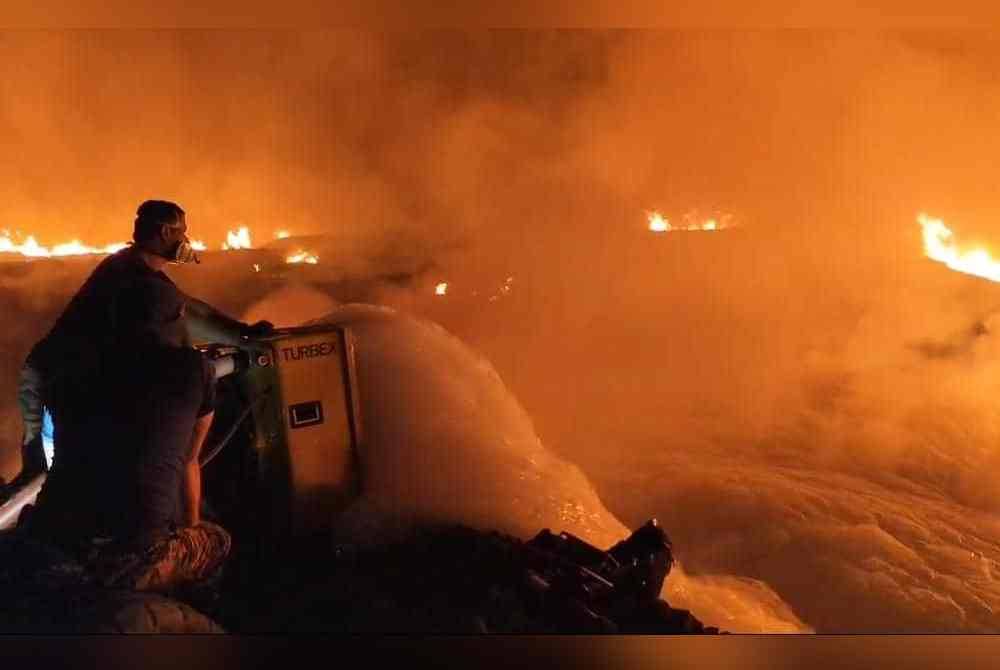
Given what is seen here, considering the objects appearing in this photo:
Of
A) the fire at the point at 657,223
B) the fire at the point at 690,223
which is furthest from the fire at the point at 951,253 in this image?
the fire at the point at 657,223

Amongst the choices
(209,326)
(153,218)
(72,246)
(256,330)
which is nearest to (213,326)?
(209,326)

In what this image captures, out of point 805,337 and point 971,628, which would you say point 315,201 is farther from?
point 971,628

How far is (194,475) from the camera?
3738mm

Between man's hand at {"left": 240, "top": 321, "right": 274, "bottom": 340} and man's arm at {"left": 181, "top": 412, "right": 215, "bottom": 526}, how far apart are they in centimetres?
33

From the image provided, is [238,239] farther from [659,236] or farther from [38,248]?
[659,236]

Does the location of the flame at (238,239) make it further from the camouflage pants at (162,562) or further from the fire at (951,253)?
the fire at (951,253)

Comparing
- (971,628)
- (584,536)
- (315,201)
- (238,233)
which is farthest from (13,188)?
(971,628)

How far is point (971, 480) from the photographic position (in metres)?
4.49

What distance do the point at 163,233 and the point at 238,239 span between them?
441mm

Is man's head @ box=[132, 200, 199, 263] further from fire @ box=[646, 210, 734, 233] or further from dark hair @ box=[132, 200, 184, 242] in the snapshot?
fire @ box=[646, 210, 734, 233]

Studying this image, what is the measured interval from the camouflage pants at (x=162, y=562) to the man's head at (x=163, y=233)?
108 centimetres

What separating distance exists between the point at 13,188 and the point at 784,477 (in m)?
3.62

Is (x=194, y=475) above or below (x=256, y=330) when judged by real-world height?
below

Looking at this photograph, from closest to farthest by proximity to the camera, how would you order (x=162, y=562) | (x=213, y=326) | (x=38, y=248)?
(x=162, y=562), (x=213, y=326), (x=38, y=248)
